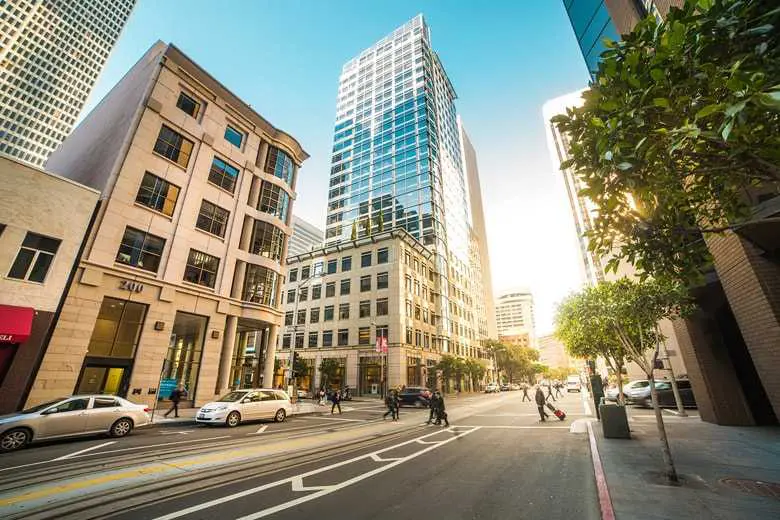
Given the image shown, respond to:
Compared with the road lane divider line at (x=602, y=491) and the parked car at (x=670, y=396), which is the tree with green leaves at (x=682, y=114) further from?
the parked car at (x=670, y=396)

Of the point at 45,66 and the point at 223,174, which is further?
the point at 45,66

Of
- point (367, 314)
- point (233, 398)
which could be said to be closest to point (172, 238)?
point (233, 398)

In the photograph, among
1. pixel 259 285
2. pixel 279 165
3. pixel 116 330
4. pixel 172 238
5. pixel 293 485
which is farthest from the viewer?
pixel 279 165

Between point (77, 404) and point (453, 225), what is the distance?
6007 centimetres

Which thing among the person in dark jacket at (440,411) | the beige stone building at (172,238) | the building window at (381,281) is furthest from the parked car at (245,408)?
the building window at (381,281)

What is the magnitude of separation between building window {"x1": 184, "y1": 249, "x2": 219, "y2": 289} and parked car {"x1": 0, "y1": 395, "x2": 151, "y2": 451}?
9.55 m

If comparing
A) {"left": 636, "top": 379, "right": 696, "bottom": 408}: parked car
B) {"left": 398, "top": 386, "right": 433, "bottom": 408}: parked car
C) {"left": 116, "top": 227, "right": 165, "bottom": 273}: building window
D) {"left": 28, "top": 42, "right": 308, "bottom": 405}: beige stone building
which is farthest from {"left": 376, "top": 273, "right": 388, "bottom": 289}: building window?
{"left": 636, "top": 379, "right": 696, "bottom": 408}: parked car

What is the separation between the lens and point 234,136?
24.9 m

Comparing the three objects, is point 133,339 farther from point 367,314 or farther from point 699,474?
point 367,314

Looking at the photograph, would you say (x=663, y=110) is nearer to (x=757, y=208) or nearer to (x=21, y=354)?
(x=757, y=208)

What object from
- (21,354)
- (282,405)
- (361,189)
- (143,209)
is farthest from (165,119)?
(361,189)

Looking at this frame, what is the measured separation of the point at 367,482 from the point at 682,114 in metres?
7.99

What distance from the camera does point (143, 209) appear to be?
60.7 feet

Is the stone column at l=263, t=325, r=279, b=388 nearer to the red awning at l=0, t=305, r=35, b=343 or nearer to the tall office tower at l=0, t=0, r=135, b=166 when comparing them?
the red awning at l=0, t=305, r=35, b=343
